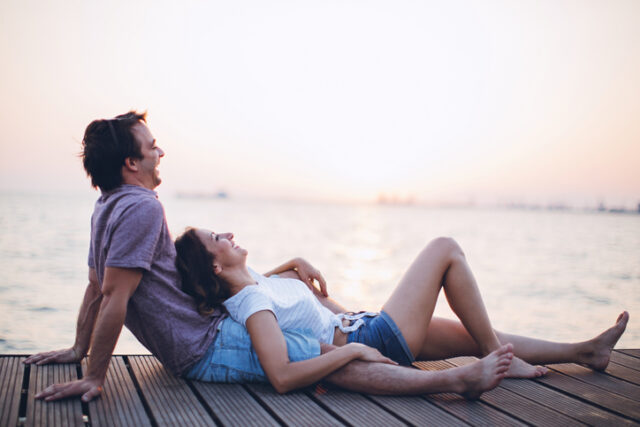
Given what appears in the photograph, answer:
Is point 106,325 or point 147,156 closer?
point 106,325

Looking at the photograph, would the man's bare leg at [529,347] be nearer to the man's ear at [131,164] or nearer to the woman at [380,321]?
the woman at [380,321]

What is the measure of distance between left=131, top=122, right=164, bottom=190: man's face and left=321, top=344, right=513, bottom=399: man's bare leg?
1.32 m

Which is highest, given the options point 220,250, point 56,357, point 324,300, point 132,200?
point 132,200

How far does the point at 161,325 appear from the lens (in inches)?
94.7

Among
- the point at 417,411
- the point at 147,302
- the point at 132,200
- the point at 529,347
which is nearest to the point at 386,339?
the point at 417,411

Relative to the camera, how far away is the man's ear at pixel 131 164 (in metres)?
2.44

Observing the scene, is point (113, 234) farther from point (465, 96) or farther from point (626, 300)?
point (465, 96)

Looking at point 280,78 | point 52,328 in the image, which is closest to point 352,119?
point 280,78

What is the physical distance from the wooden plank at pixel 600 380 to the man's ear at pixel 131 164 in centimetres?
265

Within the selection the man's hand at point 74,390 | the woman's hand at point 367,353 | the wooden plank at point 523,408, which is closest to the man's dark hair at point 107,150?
the man's hand at point 74,390

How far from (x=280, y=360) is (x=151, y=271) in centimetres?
73

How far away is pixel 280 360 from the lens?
90.0 inches

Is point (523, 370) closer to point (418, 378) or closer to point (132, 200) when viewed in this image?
point (418, 378)

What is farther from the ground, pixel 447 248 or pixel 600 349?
pixel 447 248
